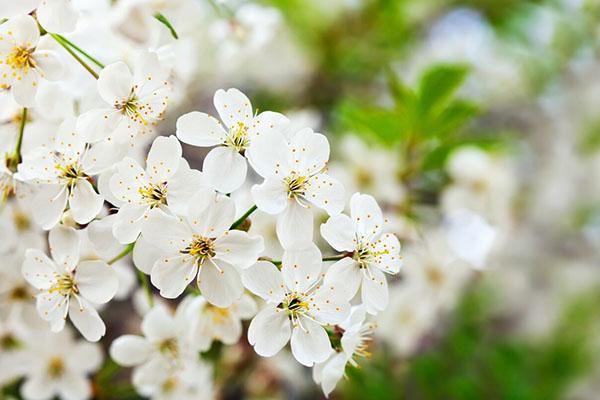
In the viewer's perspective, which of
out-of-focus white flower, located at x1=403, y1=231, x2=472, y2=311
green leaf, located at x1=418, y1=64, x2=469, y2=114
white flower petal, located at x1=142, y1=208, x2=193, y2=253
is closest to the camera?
white flower petal, located at x1=142, y1=208, x2=193, y2=253

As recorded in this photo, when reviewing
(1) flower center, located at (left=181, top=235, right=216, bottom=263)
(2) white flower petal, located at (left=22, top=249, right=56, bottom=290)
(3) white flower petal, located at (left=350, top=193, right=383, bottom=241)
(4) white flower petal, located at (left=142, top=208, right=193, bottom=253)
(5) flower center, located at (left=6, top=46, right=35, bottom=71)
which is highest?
(3) white flower petal, located at (left=350, top=193, right=383, bottom=241)

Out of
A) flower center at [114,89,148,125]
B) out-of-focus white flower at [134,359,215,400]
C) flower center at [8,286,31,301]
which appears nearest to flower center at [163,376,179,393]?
out-of-focus white flower at [134,359,215,400]

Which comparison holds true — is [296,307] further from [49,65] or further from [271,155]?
[49,65]

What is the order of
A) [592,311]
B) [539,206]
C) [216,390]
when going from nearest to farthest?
[216,390], [592,311], [539,206]

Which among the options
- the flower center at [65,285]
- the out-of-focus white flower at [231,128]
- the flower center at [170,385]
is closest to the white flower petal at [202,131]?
the out-of-focus white flower at [231,128]

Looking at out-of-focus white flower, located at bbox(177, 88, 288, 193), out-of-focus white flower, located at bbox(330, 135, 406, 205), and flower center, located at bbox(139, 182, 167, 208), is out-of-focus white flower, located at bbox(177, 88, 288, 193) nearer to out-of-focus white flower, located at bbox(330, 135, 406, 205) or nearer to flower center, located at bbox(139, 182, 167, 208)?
flower center, located at bbox(139, 182, 167, 208)

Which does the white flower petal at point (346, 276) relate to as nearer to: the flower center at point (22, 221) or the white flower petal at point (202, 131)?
the white flower petal at point (202, 131)

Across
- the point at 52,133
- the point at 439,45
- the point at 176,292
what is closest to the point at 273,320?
the point at 176,292

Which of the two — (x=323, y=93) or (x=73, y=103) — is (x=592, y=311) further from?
(x=73, y=103)
